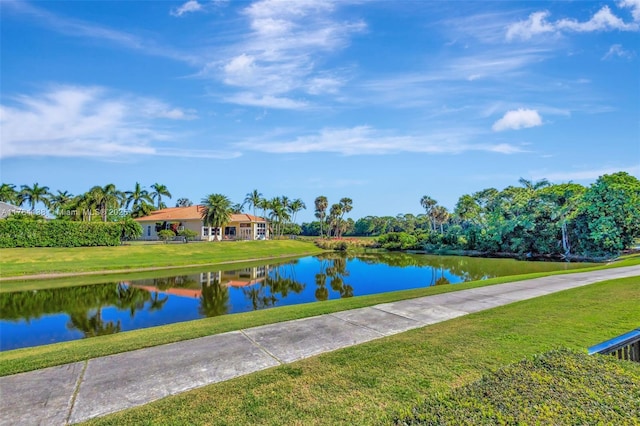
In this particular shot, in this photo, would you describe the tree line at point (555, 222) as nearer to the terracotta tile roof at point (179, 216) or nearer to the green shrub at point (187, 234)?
the terracotta tile roof at point (179, 216)

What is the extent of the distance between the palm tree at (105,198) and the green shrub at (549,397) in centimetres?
5314

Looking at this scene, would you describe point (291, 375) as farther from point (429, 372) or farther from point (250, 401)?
point (429, 372)

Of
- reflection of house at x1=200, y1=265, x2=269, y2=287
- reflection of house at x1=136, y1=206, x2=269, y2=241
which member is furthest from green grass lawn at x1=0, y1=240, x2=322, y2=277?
reflection of house at x1=136, y1=206, x2=269, y2=241

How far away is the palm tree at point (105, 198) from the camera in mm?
46500

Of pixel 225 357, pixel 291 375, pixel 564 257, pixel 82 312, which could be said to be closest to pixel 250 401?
pixel 291 375

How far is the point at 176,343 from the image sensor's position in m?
6.05

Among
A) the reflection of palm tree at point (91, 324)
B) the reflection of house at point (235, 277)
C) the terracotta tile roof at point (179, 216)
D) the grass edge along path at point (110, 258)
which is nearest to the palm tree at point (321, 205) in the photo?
the terracotta tile roof at point (179, 216)

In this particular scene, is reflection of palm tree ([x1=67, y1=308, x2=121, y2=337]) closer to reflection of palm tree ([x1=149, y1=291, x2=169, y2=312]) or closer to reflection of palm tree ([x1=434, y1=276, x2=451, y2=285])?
reflection of palm tree ([x1=149, y1=291, x2=169, y2=312])

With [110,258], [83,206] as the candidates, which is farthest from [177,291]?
[83,206]

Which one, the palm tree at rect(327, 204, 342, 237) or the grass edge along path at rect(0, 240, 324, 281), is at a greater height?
the palm tree at rect(327, 204, 342, 237)

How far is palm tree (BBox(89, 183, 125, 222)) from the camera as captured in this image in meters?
46.5

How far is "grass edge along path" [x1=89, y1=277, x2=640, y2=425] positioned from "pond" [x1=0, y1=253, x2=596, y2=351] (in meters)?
8.80

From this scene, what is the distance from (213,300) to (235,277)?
8.04 meters

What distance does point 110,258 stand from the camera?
28203 mm
